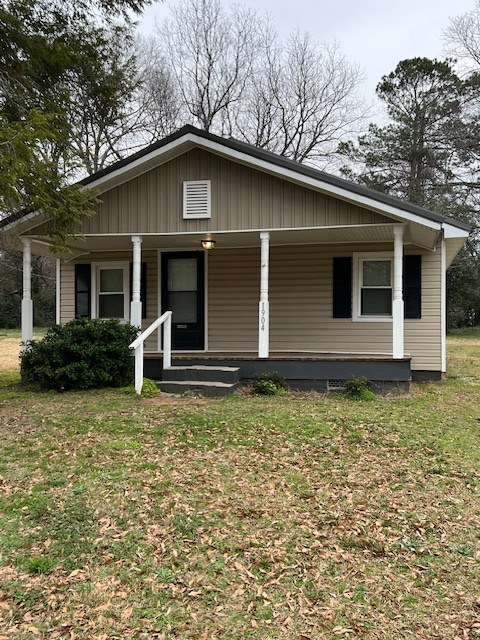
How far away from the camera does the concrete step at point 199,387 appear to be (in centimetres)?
805

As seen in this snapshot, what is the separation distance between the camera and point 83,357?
27.1 feet

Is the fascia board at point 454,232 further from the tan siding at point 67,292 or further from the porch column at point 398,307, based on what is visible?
the tan siding at point 67,292

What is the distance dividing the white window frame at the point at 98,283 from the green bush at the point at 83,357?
2327 millimetres

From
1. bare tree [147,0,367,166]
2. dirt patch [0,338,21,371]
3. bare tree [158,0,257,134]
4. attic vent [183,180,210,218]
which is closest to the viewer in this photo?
attic vent [183,180,210,218]

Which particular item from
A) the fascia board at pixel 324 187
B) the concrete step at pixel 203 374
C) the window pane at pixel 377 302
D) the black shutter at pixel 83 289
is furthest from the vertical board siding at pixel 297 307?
the concrete step at pixel 203 374

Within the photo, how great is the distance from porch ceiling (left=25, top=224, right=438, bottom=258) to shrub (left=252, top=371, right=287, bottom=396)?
252cm

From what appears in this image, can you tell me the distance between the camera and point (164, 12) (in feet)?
76.9

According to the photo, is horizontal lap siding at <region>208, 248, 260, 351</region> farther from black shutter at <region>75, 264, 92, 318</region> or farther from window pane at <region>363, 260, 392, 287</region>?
black shutter at <region>75, 264, 92, 318</region>

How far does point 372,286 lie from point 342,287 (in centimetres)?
59

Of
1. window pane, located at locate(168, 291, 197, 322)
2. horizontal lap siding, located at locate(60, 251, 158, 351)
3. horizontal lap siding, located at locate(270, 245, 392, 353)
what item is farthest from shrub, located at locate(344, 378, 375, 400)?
horizontal lap siding, located at locate(60, 251, 158, 351)

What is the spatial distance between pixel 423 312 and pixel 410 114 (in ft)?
63.8

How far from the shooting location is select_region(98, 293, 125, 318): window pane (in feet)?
36.3

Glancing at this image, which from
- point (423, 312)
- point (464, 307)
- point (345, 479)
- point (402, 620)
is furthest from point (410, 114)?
point (402, 620)

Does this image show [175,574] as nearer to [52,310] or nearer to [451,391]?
[451,391]
